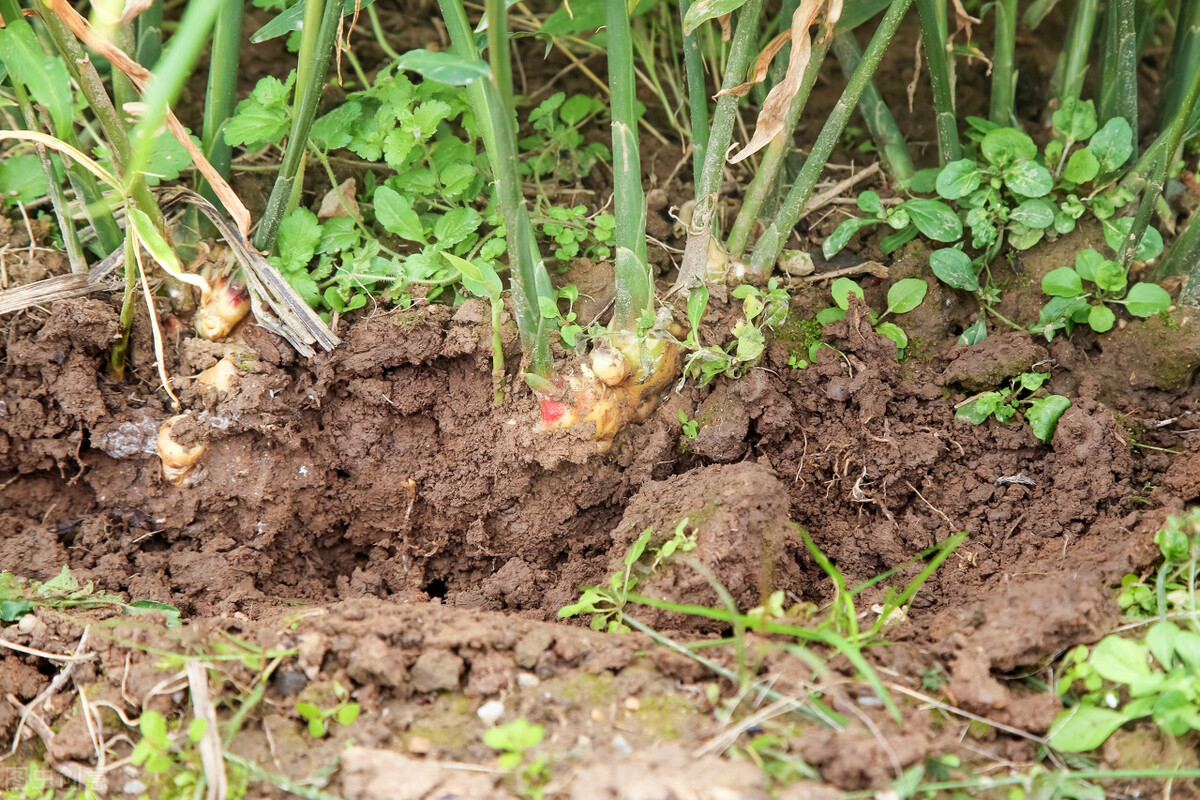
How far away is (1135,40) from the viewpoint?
146 cm

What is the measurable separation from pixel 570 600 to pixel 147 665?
568mm

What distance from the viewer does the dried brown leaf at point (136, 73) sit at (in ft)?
3.86

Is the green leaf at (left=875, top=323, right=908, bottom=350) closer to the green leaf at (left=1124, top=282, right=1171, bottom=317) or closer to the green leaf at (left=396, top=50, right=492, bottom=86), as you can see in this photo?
the green leaf at (left=1124, top=282, right=1171, bottom=317)

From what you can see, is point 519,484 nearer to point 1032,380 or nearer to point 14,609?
point 14,609

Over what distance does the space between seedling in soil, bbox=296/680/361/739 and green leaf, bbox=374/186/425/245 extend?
739 millimetres

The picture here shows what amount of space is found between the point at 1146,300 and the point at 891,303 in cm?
39

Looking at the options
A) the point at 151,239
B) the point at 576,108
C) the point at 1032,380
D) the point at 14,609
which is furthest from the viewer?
the point at 576,108

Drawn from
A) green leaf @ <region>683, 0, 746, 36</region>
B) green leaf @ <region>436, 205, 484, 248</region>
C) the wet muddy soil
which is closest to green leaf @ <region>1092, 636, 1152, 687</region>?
the wet muddy soil

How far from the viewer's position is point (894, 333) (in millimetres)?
1455

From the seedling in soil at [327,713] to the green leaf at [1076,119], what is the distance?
4.69ft

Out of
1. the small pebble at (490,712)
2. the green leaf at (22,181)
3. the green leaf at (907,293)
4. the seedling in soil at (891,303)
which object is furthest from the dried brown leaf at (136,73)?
the green leaf at (907,293)

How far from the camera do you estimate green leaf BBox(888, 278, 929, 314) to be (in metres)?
1.46

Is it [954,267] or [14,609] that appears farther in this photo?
[954,267]

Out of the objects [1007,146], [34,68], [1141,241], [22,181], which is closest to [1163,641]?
[1141,241]
